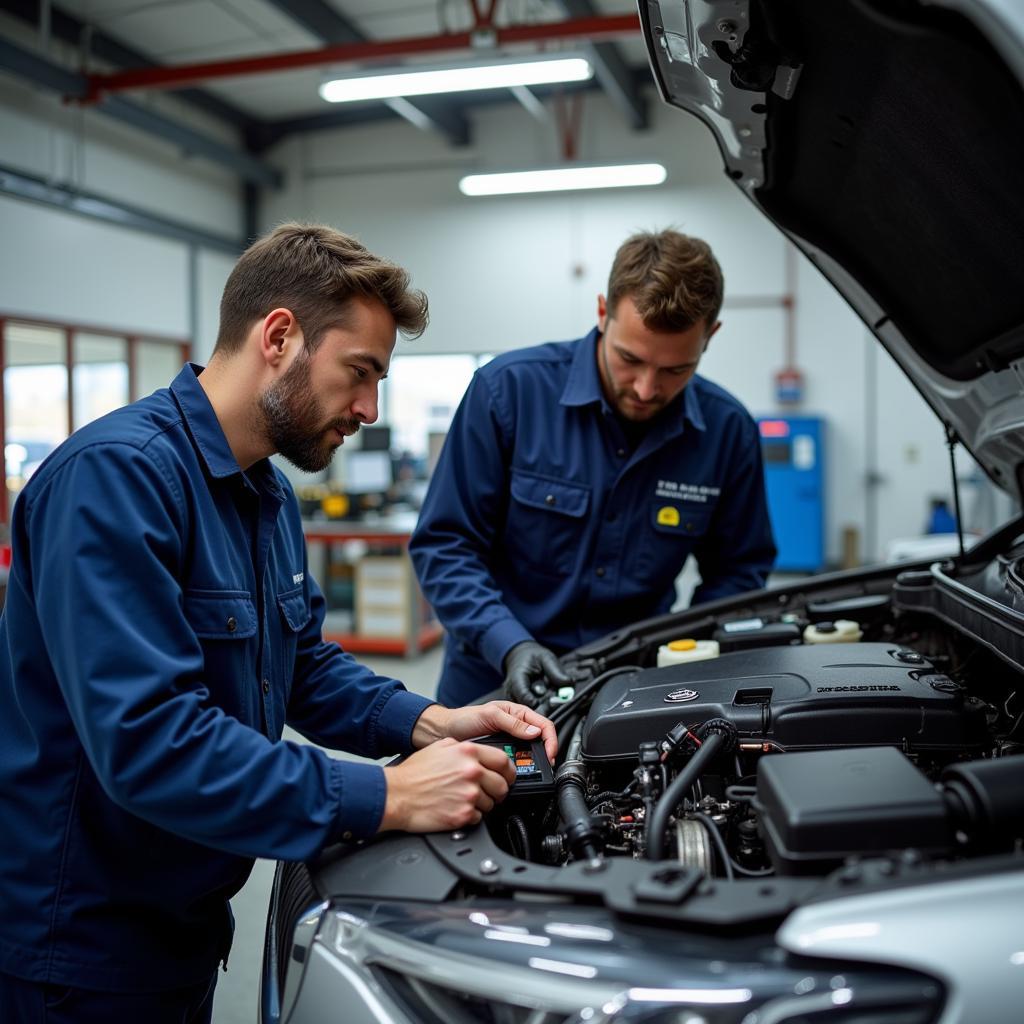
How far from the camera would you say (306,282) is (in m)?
1.18

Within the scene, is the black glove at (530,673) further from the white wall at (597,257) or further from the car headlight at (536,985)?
the white wall at (597,257)

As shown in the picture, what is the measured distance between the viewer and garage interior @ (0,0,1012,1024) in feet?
20.4

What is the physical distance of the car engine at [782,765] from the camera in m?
0.85

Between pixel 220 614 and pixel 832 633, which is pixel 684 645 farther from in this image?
pixel 220 614

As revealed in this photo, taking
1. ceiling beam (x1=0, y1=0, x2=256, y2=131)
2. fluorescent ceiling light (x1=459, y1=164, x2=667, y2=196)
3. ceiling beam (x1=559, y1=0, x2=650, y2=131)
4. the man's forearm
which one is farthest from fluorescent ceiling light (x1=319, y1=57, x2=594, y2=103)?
the man's forearm

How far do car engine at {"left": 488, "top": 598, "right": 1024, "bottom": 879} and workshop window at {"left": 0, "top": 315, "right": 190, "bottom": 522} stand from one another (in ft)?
19.5

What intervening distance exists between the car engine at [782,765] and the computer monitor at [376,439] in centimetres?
→ 561

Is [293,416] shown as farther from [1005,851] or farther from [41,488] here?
[1005,851]

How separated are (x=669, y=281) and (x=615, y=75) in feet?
20.7

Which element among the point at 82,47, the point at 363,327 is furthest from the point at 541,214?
the point at 363,327

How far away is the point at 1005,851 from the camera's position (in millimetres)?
891

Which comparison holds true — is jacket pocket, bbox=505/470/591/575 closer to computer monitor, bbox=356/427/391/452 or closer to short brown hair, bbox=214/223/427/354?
short brown hair, bbox=214/223/427/354

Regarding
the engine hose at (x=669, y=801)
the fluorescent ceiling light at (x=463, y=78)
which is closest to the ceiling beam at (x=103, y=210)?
the fluorescent ceiling light at (x=463, y=78)

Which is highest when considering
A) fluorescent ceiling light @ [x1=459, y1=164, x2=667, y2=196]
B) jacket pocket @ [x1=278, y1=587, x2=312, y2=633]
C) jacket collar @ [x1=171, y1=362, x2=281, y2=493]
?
fluorescent ceiling light @ [x1=459, y1=164, x2=667, y2=196]
